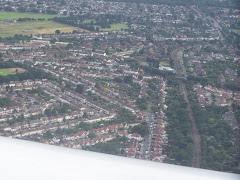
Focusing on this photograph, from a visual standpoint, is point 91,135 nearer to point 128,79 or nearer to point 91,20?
point 128,79

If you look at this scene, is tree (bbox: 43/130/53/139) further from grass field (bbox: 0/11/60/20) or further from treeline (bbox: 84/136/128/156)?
grass field (bbox: 0/11/60/20)

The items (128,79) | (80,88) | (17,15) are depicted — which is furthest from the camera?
(17,15)

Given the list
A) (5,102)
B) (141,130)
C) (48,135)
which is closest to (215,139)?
(141,130)

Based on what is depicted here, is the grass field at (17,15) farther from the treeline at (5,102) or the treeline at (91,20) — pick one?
the treeline at (5,102)

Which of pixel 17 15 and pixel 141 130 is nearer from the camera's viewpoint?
pixel 141 130

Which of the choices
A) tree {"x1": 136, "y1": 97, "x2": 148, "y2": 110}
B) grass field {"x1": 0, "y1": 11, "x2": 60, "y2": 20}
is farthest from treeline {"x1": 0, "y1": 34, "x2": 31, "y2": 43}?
tree {"x1": 136, "y1": 97, "x2": 148, "y2": 110}

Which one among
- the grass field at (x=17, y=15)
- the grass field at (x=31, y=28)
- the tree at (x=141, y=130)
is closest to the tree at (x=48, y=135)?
the tree at (x=141, y=130)
